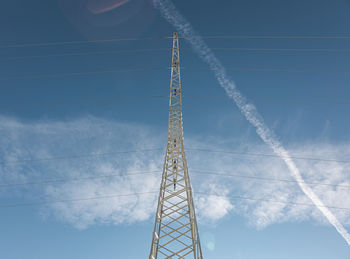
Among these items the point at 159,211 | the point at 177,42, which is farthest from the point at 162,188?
the point at 177,42

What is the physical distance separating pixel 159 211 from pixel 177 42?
71.1 feet

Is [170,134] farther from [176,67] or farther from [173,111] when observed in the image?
[176,67]

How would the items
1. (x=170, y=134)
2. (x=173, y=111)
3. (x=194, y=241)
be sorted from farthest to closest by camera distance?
(x=173, y=111) < (x=170, y=134) < (x=194, y=241)

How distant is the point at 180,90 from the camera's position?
92.7 ft

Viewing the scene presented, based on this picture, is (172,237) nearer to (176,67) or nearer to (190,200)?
(190,200)

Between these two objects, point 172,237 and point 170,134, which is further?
point 170,134

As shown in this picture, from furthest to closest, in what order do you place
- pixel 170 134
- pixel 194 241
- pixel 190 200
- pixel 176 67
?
pixel 176 67 < pixel 170 134 < pixel 190 200 < pixel 194 241

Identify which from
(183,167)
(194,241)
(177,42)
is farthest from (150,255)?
(177,42)

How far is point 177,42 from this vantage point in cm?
3152

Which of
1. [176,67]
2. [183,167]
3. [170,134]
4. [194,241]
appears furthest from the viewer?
[176,67]

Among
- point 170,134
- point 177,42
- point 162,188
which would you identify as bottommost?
point 162,188

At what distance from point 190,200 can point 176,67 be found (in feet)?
54.1

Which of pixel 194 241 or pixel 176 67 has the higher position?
pixel 176 67

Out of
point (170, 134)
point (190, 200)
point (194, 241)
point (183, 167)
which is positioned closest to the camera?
point (194, 241)
